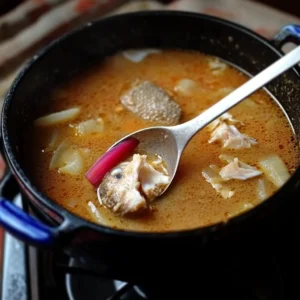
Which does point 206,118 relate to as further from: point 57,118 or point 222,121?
point 57,118

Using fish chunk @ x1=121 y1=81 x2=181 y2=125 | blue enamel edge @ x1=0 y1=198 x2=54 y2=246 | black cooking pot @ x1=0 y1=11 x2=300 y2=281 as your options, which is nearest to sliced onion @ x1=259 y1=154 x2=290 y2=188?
black cooking pot @ x1=0 y1=11 x2=300 y2=281

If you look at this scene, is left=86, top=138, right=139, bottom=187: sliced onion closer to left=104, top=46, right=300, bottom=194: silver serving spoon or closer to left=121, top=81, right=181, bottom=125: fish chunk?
left=104, top=46, right=300, bottom=194: silver serving spoon

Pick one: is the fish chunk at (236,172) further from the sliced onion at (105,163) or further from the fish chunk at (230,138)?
the sliced onion at (105,163)

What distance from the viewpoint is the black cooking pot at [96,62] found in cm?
83

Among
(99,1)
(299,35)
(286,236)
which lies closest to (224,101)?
(299,35)

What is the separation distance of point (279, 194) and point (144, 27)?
25.3 inches

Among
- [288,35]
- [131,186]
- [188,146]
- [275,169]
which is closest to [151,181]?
[131,186]

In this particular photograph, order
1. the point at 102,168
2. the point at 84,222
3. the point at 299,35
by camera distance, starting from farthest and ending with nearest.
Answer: the point at 299,35
the point at 102,168
the point at 84,222

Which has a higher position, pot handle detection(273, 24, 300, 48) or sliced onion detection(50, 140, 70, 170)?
sliced onion detection(50, 140, 70, 170)

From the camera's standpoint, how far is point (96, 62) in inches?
54.4

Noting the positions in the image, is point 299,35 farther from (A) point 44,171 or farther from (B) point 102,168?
(A) point 44,171

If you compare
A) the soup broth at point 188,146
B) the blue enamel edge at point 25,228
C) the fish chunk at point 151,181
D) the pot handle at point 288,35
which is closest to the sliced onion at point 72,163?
the soup broth at point 188,146

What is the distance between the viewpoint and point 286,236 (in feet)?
3.92

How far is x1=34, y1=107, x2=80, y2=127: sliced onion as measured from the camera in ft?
4.00
